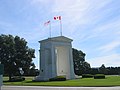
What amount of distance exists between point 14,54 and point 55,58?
11935 mm

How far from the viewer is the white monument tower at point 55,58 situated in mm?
57250

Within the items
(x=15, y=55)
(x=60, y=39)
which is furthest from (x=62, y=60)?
(x=15, y=55)

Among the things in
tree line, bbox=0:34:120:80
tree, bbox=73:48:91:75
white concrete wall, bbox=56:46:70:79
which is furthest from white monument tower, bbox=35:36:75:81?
tree, bbox=73:48:91:75

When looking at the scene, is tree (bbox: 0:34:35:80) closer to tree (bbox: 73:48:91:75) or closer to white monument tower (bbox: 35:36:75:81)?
white monument tower (bbox: 35:36:75:81)

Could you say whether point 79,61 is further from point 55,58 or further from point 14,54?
point 55,58

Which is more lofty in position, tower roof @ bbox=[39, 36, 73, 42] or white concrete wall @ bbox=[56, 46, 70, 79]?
tower roof @ bbox=[39, 36, 73, 42]

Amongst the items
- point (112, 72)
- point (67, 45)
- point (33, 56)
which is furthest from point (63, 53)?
point (112, 72)

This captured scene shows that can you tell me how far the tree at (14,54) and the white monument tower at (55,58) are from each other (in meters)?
7.38

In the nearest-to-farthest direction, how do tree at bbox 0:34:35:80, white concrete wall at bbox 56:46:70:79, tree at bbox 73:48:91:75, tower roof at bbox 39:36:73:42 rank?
tower roof at bbox 39:36:73:42 → white concrete wall at bbox 56:46:70:79 → tree at bbox 0:34:35:80 → tree at bbox 73:48:91:75

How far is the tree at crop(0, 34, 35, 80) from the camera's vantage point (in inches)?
2485

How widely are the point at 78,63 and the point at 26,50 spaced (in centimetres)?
3118

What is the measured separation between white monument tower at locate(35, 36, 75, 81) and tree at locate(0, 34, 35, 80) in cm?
738

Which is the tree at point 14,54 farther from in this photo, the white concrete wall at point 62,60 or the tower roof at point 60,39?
the tower roof at point 60,39

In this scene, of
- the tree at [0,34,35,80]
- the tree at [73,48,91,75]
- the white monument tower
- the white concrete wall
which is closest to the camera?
the white monument tower
